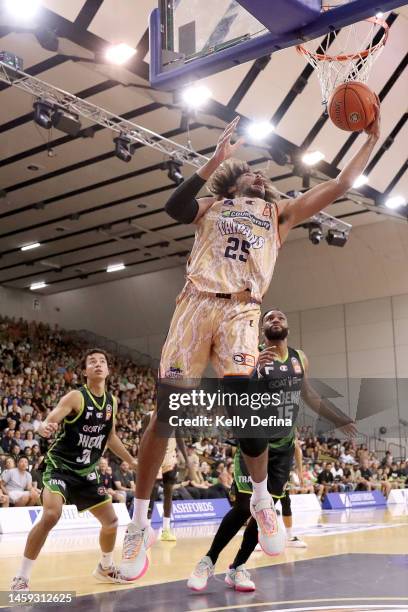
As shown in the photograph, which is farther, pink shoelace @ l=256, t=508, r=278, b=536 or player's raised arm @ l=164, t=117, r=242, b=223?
pink shoelace @ l=256, t=508, r=278, b=536

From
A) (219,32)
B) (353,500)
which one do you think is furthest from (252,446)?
(353,500)

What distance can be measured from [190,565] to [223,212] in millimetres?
4405

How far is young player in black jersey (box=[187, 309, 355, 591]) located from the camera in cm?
541

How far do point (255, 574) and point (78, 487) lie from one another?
1747 millimetres

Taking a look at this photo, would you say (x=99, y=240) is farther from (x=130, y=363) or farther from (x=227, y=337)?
(x=227, y=337)

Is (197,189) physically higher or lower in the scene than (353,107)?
lower

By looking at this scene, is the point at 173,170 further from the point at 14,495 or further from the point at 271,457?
the point at 271,457

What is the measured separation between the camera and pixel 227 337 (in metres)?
Result: 3.82

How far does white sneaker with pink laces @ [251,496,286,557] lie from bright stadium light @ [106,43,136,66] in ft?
34.4

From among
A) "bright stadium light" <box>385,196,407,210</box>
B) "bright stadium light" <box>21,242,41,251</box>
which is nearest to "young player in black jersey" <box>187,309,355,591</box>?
"bright stadium light" <box>385,196,407,210</box>

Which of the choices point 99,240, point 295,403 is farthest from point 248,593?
point 99,240

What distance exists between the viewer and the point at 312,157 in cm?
1728

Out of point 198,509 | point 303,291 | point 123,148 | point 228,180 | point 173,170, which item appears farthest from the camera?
point 303,291

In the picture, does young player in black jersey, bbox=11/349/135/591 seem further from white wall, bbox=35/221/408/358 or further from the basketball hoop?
white wall, bbox=35/221/408/358
